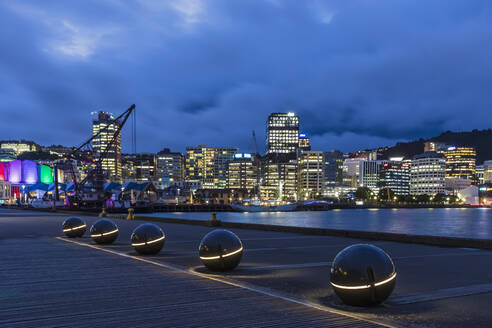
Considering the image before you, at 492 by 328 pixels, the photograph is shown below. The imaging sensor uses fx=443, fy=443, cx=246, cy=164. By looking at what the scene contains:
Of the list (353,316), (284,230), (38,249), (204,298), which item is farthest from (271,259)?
(284,230)

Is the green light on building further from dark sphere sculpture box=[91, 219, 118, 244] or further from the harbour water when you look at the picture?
dark sphere sculpture box=[91, 219, 118, 244]

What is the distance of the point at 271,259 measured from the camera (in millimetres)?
16203

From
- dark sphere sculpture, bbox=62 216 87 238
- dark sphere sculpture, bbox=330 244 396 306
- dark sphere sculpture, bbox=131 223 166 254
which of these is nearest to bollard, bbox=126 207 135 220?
dark sphere sculpture, bbox=62 216 87 238

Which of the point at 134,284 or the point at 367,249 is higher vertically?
the point at 367,249

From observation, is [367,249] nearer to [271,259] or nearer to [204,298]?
[204,298]

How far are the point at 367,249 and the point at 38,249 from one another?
15.2 metres

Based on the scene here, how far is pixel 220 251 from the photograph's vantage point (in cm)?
1255

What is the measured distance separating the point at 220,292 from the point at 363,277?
128 inches

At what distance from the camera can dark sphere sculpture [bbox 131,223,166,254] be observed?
16.5m

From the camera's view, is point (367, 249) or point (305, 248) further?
point (305, 248)

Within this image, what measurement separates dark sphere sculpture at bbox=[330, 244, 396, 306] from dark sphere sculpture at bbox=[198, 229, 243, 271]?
14.2ft

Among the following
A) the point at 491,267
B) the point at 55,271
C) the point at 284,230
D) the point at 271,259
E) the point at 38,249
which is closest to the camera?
the point at 55,271

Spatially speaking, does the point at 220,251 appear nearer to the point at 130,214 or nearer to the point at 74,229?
the point at 74,229

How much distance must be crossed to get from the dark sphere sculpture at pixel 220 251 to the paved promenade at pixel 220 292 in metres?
0.35
